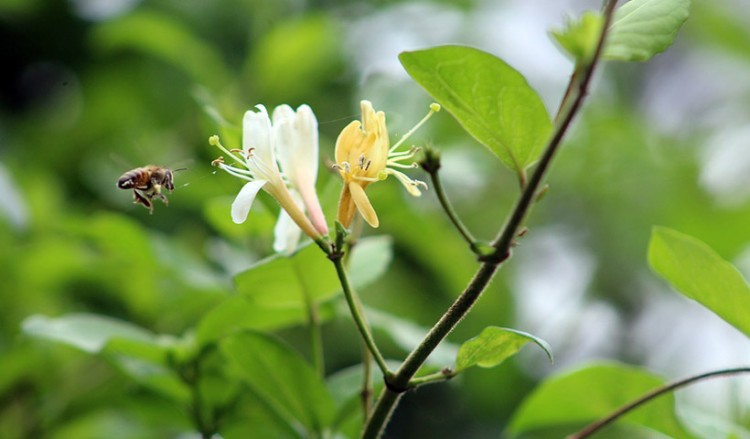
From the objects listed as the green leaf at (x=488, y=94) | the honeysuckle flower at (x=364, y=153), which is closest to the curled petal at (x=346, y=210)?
the honeysuckle flower at (x=364, y=153)

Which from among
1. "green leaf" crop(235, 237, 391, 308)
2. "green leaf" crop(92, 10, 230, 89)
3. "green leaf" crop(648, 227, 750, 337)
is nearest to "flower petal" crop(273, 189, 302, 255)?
"green leaf" crop(235, 237, 391, 308)

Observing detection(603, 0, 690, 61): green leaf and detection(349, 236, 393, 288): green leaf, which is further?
detection(349, 236, 393, 288): green leaf

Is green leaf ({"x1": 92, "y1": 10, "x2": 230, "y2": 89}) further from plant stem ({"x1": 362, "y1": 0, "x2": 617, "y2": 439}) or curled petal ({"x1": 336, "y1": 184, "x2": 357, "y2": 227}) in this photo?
plant stem ({"x1": 362, "y1": 0, "x2": 617, "y2": 439})

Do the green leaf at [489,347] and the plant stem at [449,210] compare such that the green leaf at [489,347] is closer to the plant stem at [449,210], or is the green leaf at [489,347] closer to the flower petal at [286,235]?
the plant stem at [449,210]

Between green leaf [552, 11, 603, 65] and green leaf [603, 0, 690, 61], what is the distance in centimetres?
4

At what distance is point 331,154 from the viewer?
1312 millimetres

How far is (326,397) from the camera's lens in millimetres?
864

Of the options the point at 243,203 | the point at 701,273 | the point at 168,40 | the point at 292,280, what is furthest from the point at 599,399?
the point at 168,40

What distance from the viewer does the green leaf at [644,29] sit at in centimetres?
57

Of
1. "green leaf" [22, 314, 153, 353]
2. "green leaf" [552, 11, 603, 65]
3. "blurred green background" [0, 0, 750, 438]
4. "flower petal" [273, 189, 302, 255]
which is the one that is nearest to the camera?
"green leaf" [552, 11, 603, 65]

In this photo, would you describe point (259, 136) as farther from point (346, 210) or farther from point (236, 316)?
point (236, 316)

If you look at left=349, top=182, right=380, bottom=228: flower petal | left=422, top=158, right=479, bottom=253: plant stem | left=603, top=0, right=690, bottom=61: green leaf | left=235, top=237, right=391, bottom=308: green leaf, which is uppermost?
left=603, top=0, right=690, bottom=61: green leaf

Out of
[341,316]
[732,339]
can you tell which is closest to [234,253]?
[341,316]

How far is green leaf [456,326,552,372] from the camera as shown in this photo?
657 millimetres
